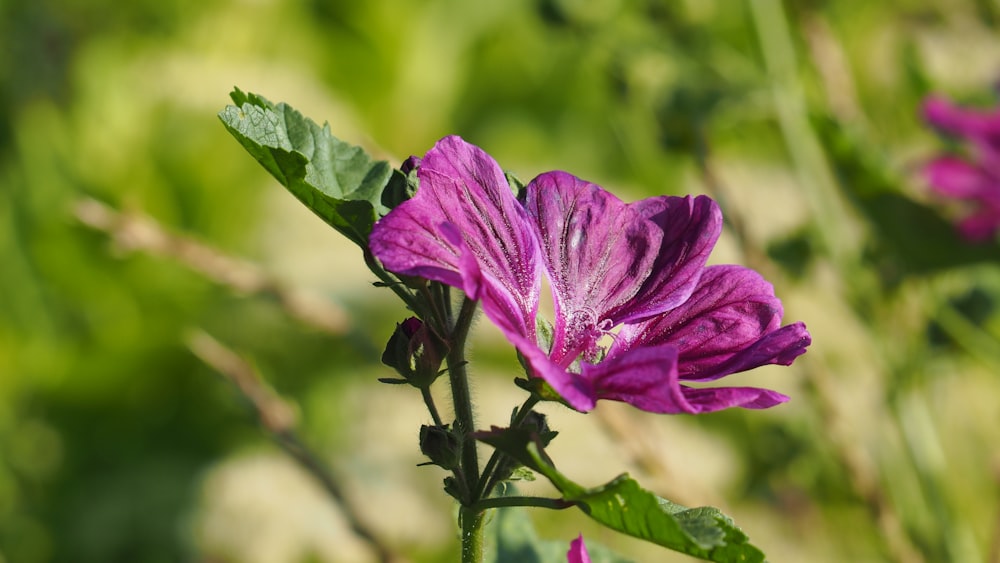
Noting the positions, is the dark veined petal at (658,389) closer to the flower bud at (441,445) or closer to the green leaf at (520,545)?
the flower bud at (441,445)

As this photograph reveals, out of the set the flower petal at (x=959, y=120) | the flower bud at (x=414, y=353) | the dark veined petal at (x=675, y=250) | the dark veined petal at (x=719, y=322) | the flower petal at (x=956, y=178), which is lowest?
the flower bud at (x=414, y=353)

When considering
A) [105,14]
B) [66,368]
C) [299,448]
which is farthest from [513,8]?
[299,448]

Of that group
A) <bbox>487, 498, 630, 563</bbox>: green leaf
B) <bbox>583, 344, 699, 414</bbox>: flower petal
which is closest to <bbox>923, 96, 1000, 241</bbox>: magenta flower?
<bbox>487, 498, 630, 563</bbox>: green leaf

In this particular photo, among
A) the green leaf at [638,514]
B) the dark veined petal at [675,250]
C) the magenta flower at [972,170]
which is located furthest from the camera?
the magenta flower at [972,170]

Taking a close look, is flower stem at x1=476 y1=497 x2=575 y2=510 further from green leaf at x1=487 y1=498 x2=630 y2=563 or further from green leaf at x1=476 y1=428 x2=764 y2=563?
green leaf at x1=487 y1=498 x2=630 y2=563

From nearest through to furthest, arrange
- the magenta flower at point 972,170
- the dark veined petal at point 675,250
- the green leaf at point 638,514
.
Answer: the green leaf at point 638,514 → the dark veined petal at point 675,250 → the magenta flower at point 972,170

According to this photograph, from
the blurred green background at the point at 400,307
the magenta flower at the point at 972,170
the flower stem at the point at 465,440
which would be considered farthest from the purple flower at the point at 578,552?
the magenta flower at the point at 972,170
